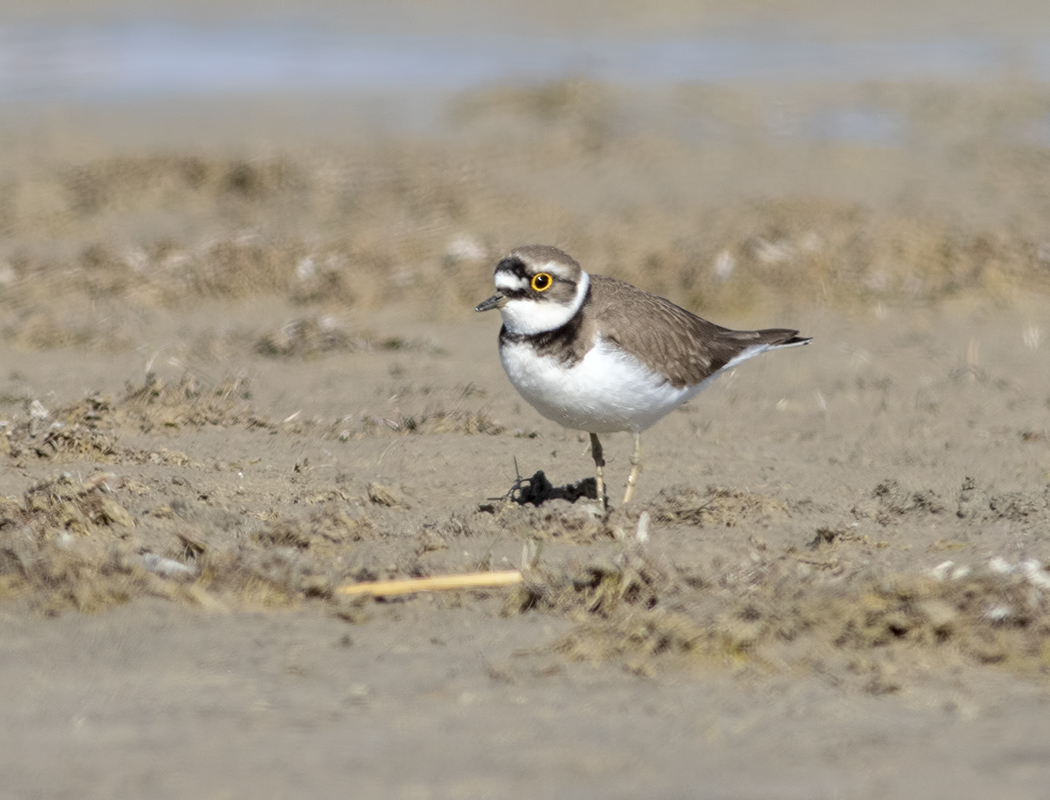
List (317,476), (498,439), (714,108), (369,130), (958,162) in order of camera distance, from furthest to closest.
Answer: (714,108), (369,130), (958,162), (498,439), (317,476)

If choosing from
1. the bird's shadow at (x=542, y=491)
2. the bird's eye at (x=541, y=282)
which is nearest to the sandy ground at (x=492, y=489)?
the bird's shadow at (x=542, y=491)

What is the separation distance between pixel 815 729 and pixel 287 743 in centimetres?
143

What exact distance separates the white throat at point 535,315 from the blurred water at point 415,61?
39.6ft

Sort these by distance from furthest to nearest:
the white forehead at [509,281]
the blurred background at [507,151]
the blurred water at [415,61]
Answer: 1. the blurred water at [415,61]
2. the blurred background at [507,151]
3. the white forehead at [509,281]

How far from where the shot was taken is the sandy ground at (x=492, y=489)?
3.96 m

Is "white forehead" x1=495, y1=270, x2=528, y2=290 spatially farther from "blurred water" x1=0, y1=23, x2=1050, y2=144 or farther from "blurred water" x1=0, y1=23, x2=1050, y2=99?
"blurred water" x1=0, y1=23, x2=1050, y2=99

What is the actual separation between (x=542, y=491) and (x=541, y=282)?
943mm

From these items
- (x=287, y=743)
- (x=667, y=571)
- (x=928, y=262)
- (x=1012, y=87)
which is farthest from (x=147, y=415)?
(x=1012, y=87)

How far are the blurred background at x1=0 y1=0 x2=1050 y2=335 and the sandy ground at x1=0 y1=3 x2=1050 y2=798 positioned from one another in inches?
2.6

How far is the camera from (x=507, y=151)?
14.9 meters

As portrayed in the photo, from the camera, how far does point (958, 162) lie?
1499 cm

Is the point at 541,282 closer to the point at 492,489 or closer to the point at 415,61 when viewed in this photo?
the point at 492,489

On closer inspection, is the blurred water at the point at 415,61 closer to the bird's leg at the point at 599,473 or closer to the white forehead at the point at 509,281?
the bird's leg at the point at 599,473

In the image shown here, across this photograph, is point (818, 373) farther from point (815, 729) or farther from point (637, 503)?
point (815, 729)
